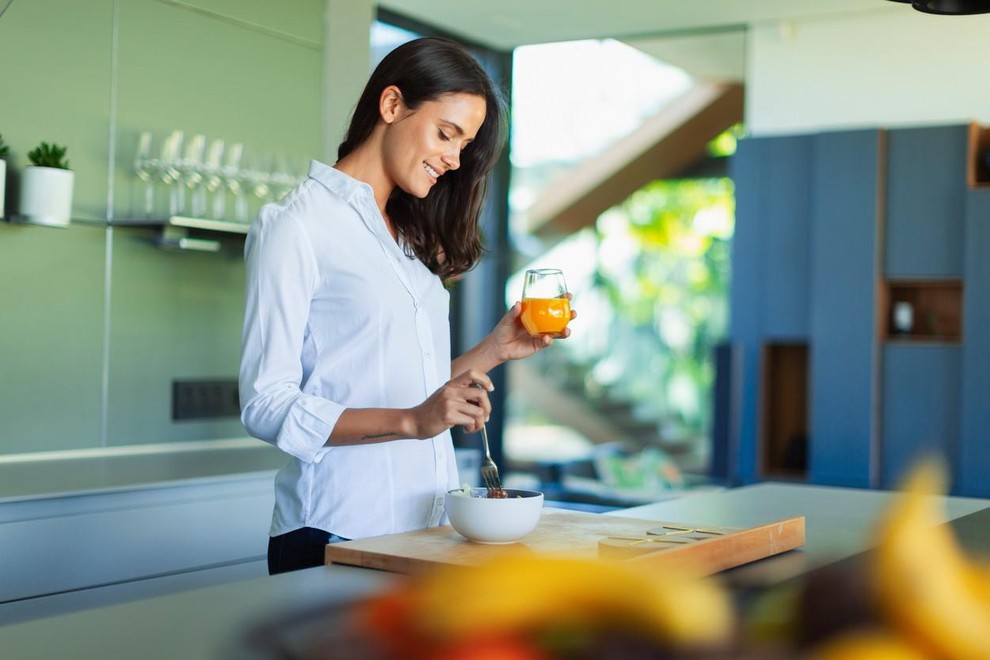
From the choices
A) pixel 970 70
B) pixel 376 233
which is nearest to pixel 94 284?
pixel 376 233

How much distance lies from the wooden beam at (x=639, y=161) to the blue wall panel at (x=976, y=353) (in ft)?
8.43

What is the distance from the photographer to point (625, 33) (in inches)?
235

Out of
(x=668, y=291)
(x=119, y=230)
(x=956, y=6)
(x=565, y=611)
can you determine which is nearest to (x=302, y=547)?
(x=565, y=611)

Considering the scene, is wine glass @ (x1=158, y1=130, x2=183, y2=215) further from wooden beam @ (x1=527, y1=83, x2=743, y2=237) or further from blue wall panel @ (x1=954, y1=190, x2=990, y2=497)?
wooden beam @ (x1=527, y1=83, x2=743, y2=237)

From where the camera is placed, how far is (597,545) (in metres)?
1.46

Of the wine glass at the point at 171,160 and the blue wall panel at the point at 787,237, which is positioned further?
the blue wall panel at the point at 787,237

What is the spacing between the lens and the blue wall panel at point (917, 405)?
16.9 feet

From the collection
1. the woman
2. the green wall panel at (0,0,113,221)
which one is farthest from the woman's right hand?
the green wall panel at (0,0,113,221)

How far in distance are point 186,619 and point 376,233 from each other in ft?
2.83

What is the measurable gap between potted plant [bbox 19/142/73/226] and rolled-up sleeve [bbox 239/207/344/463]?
61.1 inches

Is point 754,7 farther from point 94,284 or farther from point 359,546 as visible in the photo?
point 359,546

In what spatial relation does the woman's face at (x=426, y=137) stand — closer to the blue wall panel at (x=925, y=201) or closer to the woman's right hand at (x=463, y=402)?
the woman's right hand at (x=463, y=402)

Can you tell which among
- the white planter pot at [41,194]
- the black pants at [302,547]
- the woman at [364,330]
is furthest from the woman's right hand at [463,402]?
the white planter pot at [41,194]

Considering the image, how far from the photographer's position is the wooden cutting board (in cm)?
138
